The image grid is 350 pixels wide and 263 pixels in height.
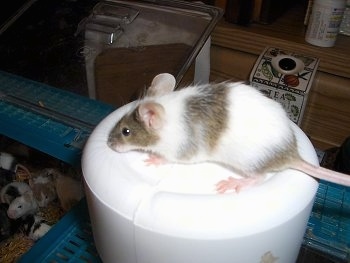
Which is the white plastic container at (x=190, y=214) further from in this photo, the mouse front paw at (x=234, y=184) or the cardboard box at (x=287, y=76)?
the cardboard box at (x=287, y=76)

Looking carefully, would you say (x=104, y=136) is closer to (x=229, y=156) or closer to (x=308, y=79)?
(x=229, y=156)

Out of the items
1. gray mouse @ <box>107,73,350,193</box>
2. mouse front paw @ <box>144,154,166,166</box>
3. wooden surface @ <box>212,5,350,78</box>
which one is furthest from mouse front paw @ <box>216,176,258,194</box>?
wooden surface @ <box>212,5,350,78</box>

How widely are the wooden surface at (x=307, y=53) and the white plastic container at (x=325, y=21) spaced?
3 cm

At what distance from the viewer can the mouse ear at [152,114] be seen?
59 cm

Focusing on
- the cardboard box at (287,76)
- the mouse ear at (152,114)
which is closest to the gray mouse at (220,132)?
the mouse ear at (152,114)

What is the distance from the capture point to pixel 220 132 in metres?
0.59

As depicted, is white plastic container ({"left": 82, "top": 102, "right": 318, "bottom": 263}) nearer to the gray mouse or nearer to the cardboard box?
the gray mouse

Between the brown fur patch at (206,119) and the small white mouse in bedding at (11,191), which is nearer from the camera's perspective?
the brown fur patch at (206,119)

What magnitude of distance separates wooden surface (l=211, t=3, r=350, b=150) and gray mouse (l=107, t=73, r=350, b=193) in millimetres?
650

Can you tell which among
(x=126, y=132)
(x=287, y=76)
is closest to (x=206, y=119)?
(x=126, y=132)

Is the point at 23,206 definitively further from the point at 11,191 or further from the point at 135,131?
the point at 135,131

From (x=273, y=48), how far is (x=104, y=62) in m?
0.53

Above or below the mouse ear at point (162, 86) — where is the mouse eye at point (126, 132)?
below

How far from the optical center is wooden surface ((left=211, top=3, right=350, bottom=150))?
1176mm
